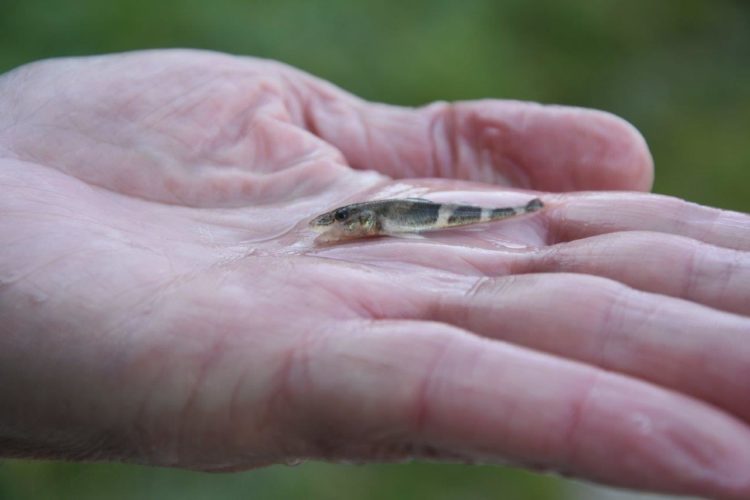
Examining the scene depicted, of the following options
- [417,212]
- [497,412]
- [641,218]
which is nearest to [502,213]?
[417,212]

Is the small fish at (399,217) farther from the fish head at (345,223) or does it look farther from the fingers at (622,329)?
the fingers at (622,329)

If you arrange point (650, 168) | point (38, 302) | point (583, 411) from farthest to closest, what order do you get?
point (650, 168), point (38, 302), point (583, 411)

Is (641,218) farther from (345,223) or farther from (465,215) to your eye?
(345,223)

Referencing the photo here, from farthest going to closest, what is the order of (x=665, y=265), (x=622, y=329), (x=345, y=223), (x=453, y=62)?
(x=453, y=62)
(x=345, y=223)
(x=665, y=265)
(x=622, y=329)

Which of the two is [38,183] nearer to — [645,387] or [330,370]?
[330,370]

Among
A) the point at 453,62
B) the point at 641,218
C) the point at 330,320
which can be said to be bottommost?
the point at 453,62

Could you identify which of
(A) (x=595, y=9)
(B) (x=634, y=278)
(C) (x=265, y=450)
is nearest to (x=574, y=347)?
(B) (x=634, y=278)
